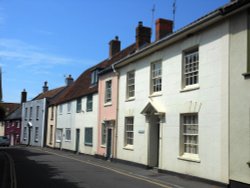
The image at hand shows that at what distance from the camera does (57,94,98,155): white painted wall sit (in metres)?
30.4

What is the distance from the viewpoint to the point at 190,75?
17156 millimetres

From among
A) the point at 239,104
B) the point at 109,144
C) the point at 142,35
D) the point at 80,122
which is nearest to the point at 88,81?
the point at 80,122

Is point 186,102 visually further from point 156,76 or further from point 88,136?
point 88,136

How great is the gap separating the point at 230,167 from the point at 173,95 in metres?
5.41

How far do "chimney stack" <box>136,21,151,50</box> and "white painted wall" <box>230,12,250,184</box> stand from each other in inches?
474

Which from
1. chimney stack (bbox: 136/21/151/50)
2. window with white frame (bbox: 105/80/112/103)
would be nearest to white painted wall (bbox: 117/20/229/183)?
chimney stack (bbox: 136/21/151/50)

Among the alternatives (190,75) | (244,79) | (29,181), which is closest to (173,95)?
(190,75)

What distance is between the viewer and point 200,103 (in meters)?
15.9

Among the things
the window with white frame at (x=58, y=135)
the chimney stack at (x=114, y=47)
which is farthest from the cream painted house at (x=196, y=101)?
the window with white frame at (x=58, y=135)

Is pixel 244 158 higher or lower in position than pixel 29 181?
higher

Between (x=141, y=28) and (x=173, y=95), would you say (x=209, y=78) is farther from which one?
(x=141, y=28)

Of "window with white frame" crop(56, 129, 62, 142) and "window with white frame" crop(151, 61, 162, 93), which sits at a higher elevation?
"window with white frame" crop(151, 61, 162, 93)

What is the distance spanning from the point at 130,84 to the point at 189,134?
7881 mm

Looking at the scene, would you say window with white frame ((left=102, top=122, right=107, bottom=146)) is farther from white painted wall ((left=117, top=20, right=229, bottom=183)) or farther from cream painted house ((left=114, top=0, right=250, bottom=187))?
white painted wall ((left=117, top=20, right=229, bottom=183))
